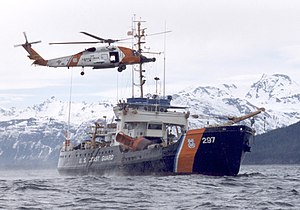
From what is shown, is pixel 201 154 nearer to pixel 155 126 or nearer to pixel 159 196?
pixel 155 126

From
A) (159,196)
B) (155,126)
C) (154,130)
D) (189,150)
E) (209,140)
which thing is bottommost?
(159,196)

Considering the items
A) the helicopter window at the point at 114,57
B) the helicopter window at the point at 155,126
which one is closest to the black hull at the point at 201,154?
the helicopter window at the point at 155,126

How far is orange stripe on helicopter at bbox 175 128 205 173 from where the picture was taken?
63656 millimetres

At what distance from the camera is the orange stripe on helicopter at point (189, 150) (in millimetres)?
63656

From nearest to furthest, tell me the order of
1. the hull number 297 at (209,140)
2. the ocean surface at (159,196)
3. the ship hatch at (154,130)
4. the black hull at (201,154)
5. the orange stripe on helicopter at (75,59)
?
the ocean surface at (159,196)
the hull number 297 at (209,140)
the black hull at (201,154)
the orange stripe on helicopter at (75,59)
the ship hatch at (154,130)

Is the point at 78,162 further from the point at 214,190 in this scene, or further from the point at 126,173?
the point at 214,190

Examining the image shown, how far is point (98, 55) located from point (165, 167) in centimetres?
1166

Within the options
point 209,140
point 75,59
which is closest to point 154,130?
point 209,140

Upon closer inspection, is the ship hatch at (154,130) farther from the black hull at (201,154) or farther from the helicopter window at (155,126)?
the black hull at (201,154)

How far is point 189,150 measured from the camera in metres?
63.8

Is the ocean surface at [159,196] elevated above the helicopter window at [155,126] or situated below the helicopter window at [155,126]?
below

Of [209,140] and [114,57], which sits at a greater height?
[114,57]

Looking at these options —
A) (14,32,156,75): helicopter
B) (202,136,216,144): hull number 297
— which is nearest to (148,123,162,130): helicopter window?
(14,32,156,75): helicopter

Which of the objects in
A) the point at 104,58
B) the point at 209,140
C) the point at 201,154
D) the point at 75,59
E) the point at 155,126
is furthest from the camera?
the point at 155,126
